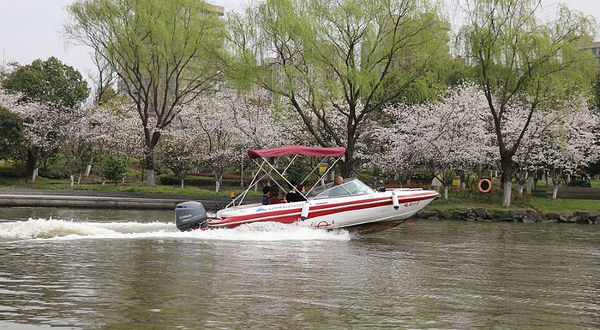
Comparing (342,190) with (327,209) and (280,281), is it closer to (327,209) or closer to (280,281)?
(327,209)

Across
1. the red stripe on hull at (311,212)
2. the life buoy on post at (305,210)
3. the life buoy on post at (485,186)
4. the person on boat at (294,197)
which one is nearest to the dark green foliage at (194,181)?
the life buoy on post at (485,186)

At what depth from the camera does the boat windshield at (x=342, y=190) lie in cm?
2092

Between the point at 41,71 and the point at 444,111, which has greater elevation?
the point at 41,71

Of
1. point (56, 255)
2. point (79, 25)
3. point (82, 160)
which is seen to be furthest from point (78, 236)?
point (82, 160)

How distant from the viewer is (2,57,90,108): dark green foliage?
57688mm

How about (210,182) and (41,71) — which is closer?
(210,182)

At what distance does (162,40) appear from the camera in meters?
45.5

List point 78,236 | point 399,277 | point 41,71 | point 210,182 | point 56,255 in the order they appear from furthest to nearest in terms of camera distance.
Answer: point 41,71 → point 210,182 → point 78,236 → point 56,255 → point 399,277

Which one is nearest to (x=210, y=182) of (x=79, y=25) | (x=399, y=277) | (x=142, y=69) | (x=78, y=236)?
(x=142, y=69)

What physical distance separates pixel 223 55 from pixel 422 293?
29171 millimetres

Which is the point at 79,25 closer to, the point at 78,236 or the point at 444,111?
the point at 444,111

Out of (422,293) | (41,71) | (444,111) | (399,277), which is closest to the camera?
(422,293)

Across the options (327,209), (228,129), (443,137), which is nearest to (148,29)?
(228,129)

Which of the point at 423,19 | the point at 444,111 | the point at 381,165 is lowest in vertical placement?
the point at 381,165
